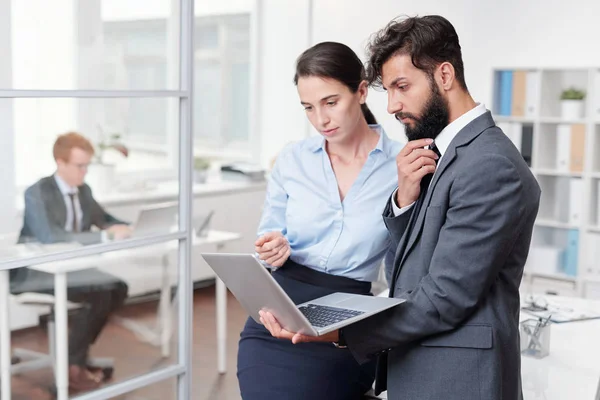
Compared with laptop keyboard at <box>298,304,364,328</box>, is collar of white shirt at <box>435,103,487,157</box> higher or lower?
higher

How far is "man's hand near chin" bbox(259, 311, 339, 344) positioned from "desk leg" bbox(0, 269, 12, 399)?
1.02m

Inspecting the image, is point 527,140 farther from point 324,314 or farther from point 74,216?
point 324,314

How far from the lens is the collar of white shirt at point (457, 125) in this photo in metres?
1.61

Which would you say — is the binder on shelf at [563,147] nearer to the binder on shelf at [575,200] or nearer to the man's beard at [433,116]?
the binder on shelf at [575,200]

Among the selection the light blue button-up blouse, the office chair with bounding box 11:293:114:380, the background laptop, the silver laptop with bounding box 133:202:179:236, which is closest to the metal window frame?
the silver laptop with bounding box 133:202:179:236

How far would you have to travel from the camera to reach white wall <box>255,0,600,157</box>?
5.51m

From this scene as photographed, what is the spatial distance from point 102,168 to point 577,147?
3.58 metres

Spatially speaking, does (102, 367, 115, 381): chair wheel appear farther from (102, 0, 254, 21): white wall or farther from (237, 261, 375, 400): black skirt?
(102, 0, 254, 21): white wall

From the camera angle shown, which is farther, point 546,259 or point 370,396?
point 546,259

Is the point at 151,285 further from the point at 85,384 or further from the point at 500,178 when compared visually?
the point at 500,178

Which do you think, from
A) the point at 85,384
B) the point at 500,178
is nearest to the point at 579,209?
the point at 85,384

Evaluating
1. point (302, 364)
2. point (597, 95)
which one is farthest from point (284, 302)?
point (597, 95)

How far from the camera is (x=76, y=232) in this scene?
2.59 m

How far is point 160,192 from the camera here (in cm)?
288
